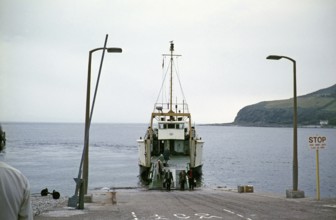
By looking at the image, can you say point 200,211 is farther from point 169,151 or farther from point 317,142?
point 169,151

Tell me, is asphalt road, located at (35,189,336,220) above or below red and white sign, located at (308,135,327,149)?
below

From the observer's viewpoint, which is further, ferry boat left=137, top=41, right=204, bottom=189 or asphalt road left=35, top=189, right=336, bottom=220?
ferry boat left=137, top=41, right=204, bottom=189

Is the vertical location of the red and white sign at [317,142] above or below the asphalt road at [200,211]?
above

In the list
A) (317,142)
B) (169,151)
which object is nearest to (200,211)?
(317,142)

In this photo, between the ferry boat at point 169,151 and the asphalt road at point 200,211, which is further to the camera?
the ferry boat at point 169,151

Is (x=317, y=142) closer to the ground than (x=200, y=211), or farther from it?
farther from it

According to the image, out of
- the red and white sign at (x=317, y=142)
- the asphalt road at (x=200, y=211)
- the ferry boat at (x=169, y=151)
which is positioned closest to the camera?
the asphalt road at (x=200, y=211)

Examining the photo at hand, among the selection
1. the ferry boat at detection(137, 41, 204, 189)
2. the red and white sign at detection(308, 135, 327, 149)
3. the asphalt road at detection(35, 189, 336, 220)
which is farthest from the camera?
the ferry boat at detection(137, 41, 204, 189)

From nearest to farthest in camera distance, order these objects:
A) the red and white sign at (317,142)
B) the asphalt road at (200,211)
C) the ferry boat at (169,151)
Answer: the asphalt road at (200,211)
the red and white sign at (317,142)
the ferry boat at (169,151)

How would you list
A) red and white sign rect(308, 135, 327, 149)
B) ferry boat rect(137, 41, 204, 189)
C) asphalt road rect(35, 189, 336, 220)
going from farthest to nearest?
ferry boat rect(137, 41, 204, 189) < red and white sign rect(308, 135, 327, 149) < asphalt road rect(35, 189, 336, 220)

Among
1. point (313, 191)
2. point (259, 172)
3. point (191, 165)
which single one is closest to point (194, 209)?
point (191, 165)

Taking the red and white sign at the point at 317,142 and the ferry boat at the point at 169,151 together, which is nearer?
the red and white sign at the point at 317,142

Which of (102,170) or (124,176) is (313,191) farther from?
(102,170)

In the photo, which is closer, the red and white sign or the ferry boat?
the red and white sign
